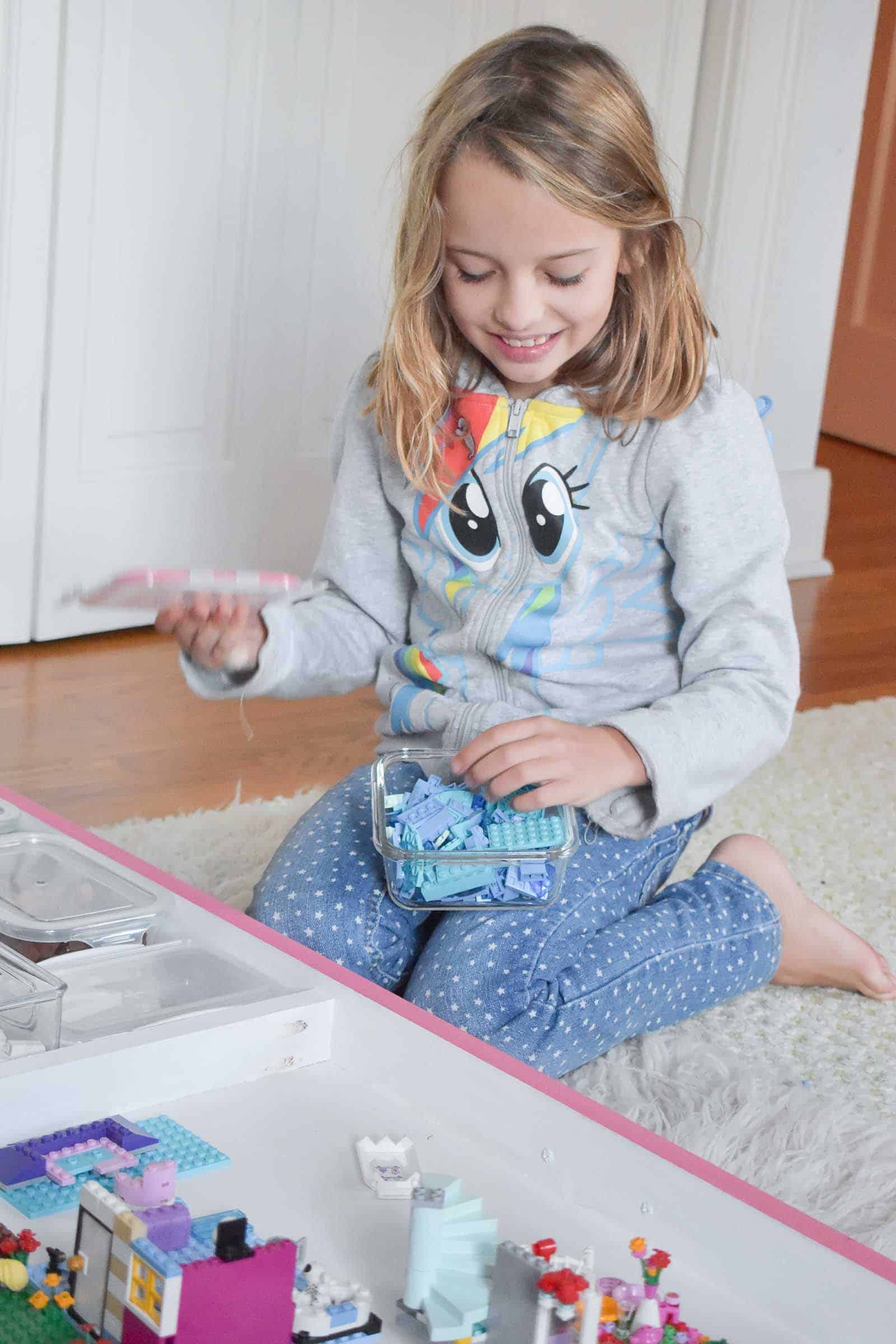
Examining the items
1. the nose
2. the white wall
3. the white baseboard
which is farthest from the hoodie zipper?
the white baseboard

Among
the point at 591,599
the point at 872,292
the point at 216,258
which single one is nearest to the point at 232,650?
the point at 591,599

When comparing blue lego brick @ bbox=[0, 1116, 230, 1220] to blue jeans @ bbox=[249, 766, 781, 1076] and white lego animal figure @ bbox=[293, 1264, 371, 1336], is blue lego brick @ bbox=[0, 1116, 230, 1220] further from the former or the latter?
blue jeans @ bbox=[249, 766, 781, 1076]

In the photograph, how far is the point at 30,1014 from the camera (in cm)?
74

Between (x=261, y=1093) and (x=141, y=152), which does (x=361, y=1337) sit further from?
(x=141, y=152)

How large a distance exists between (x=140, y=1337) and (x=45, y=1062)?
0.17m

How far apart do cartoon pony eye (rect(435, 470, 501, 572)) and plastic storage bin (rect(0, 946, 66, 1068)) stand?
0.51m

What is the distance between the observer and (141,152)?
1885 mm

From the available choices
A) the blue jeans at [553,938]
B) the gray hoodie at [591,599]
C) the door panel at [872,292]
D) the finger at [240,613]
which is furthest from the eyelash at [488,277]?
the door panel at [872,292]

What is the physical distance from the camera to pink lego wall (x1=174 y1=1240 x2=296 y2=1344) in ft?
1.81

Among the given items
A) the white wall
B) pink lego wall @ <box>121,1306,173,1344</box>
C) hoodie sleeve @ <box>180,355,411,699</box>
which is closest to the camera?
pink lego wall @ <box>121,1306,173,1344</box>

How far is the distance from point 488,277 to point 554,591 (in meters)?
0.23

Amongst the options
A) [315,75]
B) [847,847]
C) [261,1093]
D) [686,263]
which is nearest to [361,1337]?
[261,1093]

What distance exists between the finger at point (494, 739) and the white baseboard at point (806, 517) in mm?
1641

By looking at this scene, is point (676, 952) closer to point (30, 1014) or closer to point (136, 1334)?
point (30, 1014)
